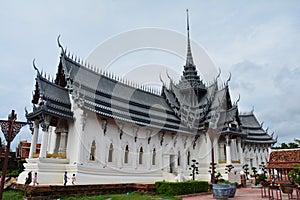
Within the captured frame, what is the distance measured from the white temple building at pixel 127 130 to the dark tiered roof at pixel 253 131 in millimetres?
123

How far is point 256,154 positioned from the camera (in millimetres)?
28922

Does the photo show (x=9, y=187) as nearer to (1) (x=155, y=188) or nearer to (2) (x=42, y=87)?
(2) (x=42, y=87)

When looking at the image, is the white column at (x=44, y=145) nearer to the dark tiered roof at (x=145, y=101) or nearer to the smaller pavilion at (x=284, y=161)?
the dark tiered roof at (x=145, y=101)

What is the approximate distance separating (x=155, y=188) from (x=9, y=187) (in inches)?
316

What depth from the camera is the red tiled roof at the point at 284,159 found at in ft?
59.2

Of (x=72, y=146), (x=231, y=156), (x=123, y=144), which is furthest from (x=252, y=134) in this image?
(x=72, y=146)

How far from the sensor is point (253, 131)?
30.5 meters


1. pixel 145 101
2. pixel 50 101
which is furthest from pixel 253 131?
pixel 50 101

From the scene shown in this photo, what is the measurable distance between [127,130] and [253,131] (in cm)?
1811

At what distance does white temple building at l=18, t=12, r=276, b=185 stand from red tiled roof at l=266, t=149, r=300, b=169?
4310mm

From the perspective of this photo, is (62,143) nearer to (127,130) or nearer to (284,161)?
(127,130)

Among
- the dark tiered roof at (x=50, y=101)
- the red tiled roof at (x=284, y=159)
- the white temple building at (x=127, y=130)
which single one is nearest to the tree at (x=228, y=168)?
the white temple building at (x=127, y=130)

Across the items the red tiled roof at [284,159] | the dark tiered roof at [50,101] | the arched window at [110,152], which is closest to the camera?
the dark tiered roof at [50,101]

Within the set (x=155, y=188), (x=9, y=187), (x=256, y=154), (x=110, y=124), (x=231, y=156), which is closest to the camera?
(x=9, y=187)
